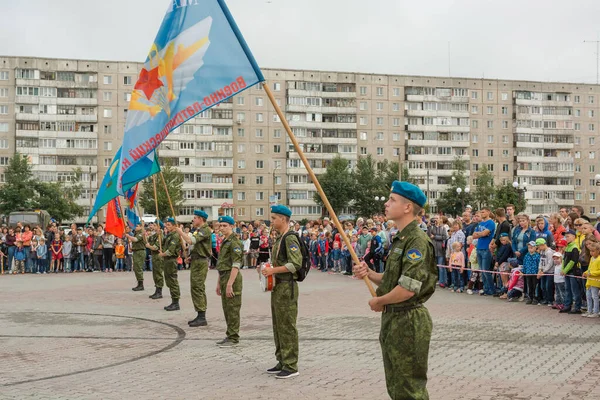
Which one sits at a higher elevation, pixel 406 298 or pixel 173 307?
pixel 406 298

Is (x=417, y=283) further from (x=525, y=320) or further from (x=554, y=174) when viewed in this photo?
(x=554, y=174)

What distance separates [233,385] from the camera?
319 inches

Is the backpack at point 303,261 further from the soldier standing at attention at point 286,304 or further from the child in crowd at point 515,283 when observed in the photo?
the child in crowd at point 515,283

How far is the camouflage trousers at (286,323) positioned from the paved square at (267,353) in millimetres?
287

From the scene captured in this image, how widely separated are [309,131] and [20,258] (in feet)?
209

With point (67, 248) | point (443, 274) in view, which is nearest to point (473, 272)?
point (443, 274)

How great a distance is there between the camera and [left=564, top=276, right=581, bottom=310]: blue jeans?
14.6m

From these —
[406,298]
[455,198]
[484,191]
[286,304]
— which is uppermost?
[484,191]

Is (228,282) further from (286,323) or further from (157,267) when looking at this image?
(157,267)

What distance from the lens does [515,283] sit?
56.3ft

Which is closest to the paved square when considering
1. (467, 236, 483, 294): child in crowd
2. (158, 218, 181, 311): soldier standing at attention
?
(158, 218, 181, 311): soldier standing at attention

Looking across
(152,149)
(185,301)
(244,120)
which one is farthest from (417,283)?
(244,120)

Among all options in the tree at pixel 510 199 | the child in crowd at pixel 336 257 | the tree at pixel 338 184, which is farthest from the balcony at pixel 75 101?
the child in crowd at pixel 336 257

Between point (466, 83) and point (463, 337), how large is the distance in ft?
286
